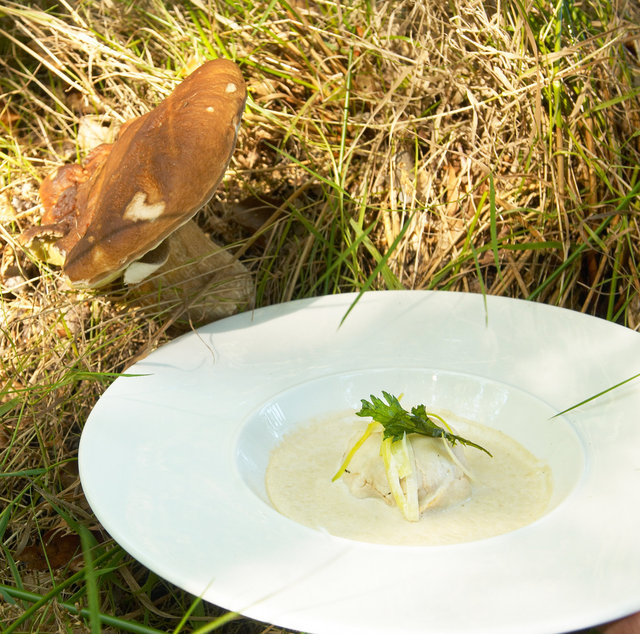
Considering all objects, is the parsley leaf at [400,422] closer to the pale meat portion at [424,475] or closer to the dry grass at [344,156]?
the pale meat portion at [424,475]

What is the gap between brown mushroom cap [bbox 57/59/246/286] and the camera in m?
1.14

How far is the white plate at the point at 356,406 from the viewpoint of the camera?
750mm

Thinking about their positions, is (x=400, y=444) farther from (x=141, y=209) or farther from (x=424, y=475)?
(x=141, y=209)

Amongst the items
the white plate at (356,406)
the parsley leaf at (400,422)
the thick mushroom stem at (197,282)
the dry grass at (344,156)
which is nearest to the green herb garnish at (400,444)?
the parsley leaf at (400,422)

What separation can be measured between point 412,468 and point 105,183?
0.76 metres

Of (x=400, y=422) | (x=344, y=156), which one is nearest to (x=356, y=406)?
(x=400, y=422)

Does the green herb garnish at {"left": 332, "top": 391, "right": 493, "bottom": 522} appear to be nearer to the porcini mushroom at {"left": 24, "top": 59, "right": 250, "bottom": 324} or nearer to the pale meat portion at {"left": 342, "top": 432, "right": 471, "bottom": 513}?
the pale meat portion at {"left": 342, "top": 432, "right": 471, "bottom": 513}

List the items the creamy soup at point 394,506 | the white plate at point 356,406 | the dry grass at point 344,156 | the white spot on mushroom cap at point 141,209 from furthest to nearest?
the dry grass at point 344,156 < the white spot on mushroom cap at point 141,209 < the creamy soup at point 394,506 < the white plate at point 356,406

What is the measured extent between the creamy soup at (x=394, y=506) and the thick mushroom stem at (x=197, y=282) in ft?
1.46

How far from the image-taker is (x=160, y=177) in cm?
114

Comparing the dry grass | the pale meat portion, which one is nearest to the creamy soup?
the pale meat portion

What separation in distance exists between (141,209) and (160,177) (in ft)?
0.20

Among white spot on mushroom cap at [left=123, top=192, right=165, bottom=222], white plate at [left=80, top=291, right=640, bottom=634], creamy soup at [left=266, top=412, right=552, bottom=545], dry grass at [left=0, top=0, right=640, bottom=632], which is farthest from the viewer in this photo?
dry grass at [left=0, top=0, right=640, bottom=632]

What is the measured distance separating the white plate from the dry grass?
0.66ft
